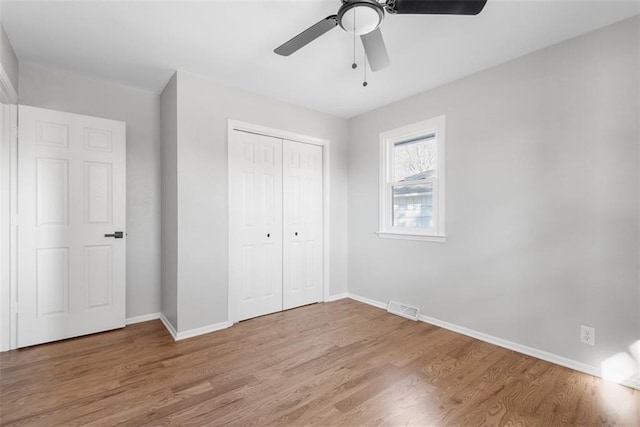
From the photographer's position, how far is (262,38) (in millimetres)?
2305

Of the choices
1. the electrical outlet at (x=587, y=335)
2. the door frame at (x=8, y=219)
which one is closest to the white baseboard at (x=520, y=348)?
the electrical outlet at (x=587, y=335)

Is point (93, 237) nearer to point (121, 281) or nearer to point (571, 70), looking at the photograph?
point (121, 281)

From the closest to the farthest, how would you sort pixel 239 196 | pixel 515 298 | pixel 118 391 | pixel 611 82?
pixel 118 391 → pixel 611 82 → pixel 515 298 → pixel 239 196

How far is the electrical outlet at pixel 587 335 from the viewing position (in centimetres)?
217

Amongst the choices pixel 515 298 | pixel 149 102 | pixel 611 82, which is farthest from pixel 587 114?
pixel 149 102

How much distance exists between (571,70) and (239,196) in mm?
3054

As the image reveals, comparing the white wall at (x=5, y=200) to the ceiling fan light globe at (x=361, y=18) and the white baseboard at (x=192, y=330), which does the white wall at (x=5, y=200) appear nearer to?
the white baseboard at (x=192, y=330)

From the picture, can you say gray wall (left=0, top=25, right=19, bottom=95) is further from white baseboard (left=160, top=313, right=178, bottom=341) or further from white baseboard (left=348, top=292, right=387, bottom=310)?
white baseboard (left=348, top=292, right=387, bottom=310)

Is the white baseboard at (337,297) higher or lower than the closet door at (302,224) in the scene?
lower

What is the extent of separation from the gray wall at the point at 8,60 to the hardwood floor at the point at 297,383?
7.31 ft

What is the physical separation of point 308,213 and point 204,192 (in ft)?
4.41

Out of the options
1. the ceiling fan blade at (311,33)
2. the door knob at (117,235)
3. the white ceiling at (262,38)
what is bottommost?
the door knob at (117,235)

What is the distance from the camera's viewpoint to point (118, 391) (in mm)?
1940

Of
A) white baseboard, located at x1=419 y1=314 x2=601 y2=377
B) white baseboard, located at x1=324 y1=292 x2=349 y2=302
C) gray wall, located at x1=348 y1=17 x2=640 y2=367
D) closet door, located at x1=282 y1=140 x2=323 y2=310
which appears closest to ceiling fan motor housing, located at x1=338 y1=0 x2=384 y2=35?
gray wall, located at x1=348 y1=17 x2=640 y2=367
